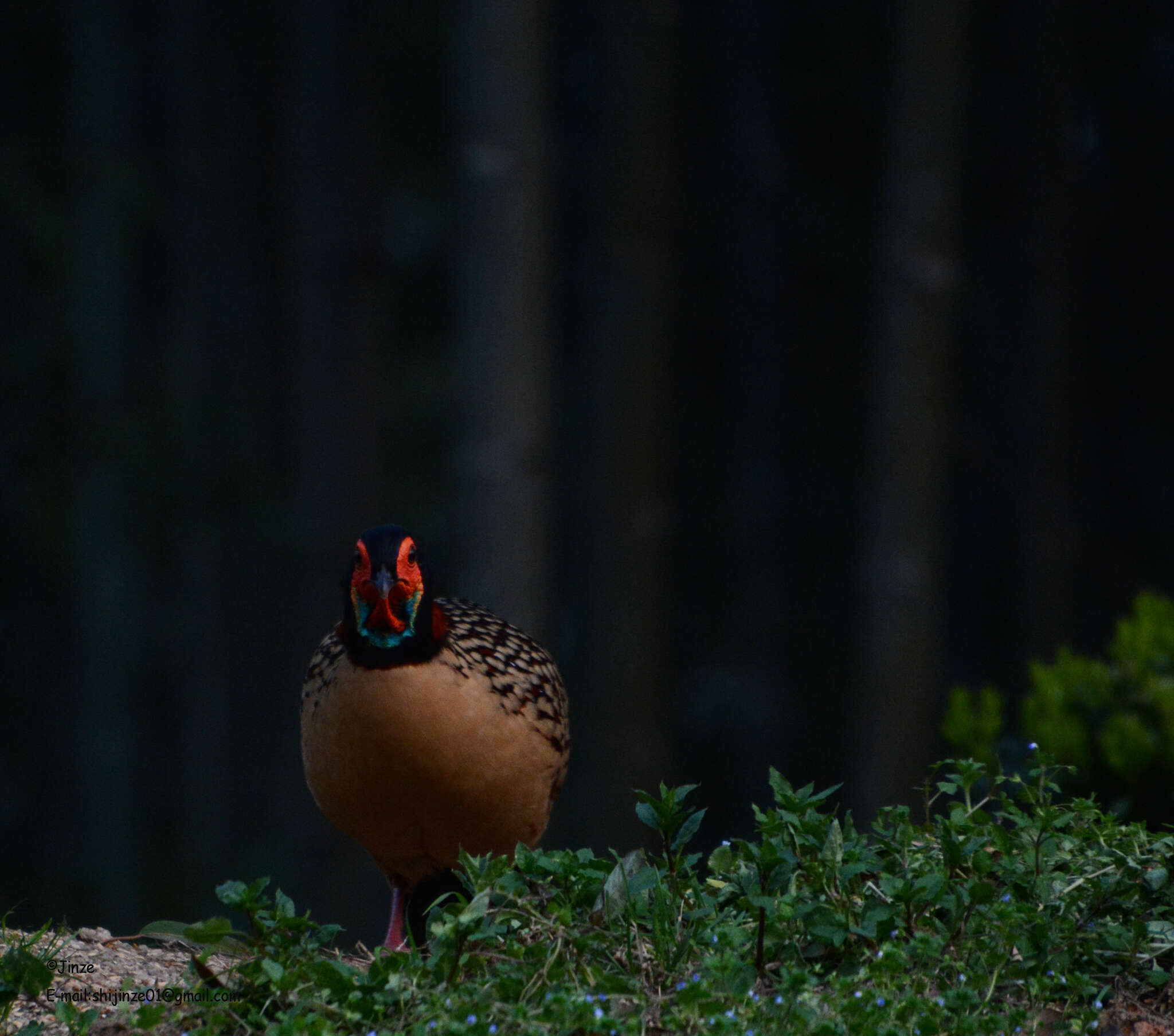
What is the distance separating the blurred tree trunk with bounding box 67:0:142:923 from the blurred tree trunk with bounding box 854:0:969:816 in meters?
7.98

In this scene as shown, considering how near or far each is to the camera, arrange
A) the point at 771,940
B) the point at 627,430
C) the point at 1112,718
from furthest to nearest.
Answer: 1. the point at 627,430
2. the point at 1112,718
3. the point at 771,940

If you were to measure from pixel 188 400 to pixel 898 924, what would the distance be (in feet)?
41.1

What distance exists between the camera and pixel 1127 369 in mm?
13172

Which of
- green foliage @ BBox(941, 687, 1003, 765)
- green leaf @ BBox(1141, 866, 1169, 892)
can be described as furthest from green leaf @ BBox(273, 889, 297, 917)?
green foliage @ BBox(941, 687, 1003, 765)

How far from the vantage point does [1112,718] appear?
5.29m

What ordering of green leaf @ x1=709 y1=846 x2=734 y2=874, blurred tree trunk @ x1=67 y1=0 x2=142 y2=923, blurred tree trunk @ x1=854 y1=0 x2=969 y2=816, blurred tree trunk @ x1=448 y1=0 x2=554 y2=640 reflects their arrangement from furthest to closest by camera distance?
blurred tree trunk @ x1=67 y1=0 x2=142 y2=923, blurred tree trunk @ x1=854 y1=0 x2=969 y2=816, blurred tree trunk @ x1=448 y1=0 x2=554 y2=640, green leaf @ x1=709 y1=846 x2=734 y2=874

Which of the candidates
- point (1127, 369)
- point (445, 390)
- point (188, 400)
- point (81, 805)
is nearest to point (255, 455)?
point (188, 400)

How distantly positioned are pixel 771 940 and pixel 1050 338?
9590 millimetres

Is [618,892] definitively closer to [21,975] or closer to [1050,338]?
[21,975]

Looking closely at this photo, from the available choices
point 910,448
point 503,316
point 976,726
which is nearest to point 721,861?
point 976,726

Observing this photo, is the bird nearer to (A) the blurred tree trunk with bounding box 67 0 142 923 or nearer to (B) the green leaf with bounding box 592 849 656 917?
(B) the green leaf with bounding box 592 849 656 917

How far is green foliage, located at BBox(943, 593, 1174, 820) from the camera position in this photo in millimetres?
5117

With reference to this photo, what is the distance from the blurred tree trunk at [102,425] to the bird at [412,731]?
9.67 metres

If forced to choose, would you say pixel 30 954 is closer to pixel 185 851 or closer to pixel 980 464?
pixel 980 464
